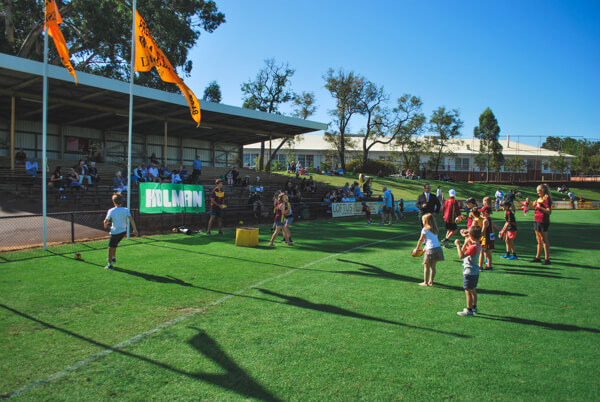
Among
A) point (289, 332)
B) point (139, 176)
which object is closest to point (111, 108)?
point (139, 176)

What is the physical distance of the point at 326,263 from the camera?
985cm

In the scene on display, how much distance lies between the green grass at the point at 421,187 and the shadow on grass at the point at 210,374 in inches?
1309

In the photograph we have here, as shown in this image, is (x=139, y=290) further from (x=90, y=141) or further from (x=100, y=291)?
(x=90, y=141)

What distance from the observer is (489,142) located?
189 feet

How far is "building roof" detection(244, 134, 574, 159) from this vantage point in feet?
187

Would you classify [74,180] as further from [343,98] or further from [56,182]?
[343,98]

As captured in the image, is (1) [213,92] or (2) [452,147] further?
(2) [452,147]

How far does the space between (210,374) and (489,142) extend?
204ft

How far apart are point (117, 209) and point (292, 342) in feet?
18.8

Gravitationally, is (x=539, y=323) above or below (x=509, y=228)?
below

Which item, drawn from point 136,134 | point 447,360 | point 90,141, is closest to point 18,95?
point 90,141

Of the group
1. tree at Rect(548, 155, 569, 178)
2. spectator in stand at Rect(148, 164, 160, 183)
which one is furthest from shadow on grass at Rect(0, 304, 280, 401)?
tree at Rect(548, 155, 569, 178)

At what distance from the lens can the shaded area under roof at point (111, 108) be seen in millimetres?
16984

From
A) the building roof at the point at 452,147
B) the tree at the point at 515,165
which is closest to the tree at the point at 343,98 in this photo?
the building roof at the point at 452,147
